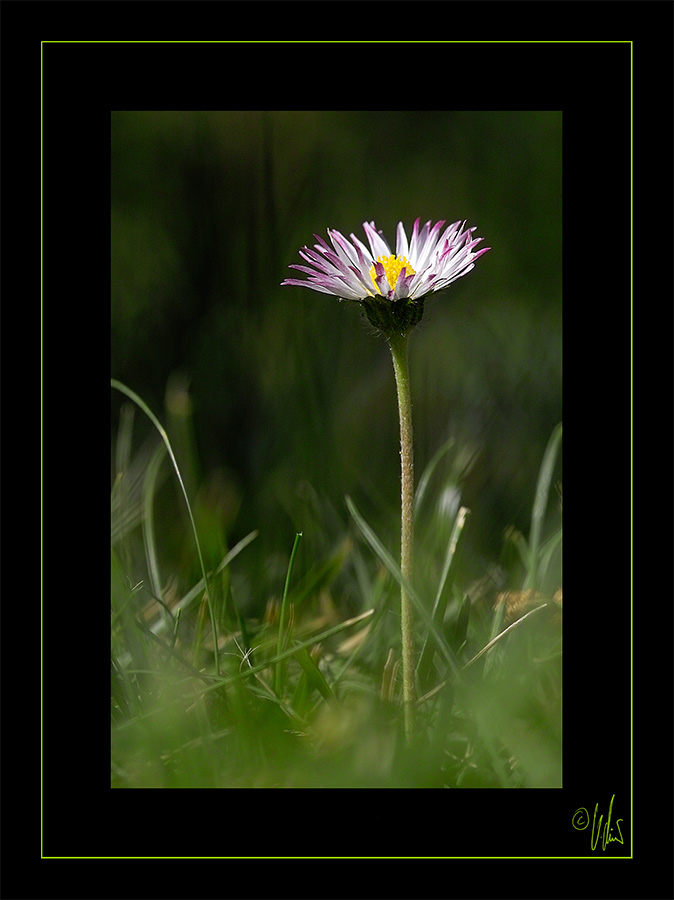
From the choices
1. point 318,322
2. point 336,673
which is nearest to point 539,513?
point 336,673

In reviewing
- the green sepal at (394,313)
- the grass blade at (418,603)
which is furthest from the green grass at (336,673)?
the green sepal at (394,313)

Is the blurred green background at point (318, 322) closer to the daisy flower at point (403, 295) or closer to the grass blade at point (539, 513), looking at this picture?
the grass blade at point (539, 513)

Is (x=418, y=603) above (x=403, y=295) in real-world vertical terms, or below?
below

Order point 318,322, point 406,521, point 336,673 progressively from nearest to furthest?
point 406,521
point 336,673
point 318,322

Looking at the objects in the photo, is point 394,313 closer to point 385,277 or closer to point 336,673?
point 385,277

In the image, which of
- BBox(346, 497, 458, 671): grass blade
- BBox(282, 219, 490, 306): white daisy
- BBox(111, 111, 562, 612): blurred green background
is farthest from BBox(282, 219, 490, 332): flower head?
BBox(111, 111, 562, 612): blurred green background

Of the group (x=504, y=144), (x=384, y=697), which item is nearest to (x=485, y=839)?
(x=384, y=697)

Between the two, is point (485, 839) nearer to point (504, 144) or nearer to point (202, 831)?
point (202, 831)

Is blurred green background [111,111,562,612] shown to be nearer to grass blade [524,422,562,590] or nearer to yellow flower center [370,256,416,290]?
grass blade [524,422,562,590]
